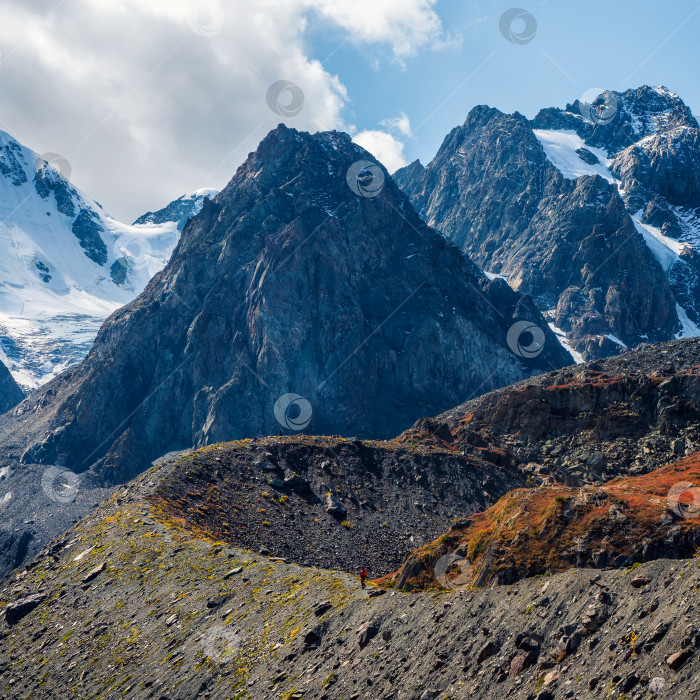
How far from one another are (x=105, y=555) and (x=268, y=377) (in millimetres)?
146134

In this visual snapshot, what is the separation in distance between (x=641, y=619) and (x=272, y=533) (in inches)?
1803

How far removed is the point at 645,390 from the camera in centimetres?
9350

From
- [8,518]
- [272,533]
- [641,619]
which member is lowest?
[641,619]

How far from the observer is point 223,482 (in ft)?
235

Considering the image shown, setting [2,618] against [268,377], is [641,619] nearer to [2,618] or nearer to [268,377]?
[2,618]

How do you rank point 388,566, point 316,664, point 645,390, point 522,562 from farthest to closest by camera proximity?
1. point 645,390
2. point 388,566
3. point 522,562
4. point 316,664

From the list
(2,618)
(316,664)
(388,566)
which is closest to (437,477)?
(388,566)

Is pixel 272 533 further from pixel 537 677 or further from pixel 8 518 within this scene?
pixel 8 518

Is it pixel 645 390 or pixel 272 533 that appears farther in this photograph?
pixel 645 390

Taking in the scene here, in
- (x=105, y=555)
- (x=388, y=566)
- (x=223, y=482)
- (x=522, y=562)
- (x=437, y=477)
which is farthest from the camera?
(x=437, y=477)

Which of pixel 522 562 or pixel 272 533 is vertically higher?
pixel 272 533

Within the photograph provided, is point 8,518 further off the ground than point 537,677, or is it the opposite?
point 8,518

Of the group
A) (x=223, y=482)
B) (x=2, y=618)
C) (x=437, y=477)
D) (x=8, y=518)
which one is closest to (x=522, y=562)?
(x=2, y=618)

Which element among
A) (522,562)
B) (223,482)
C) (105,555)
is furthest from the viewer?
(223,482)
